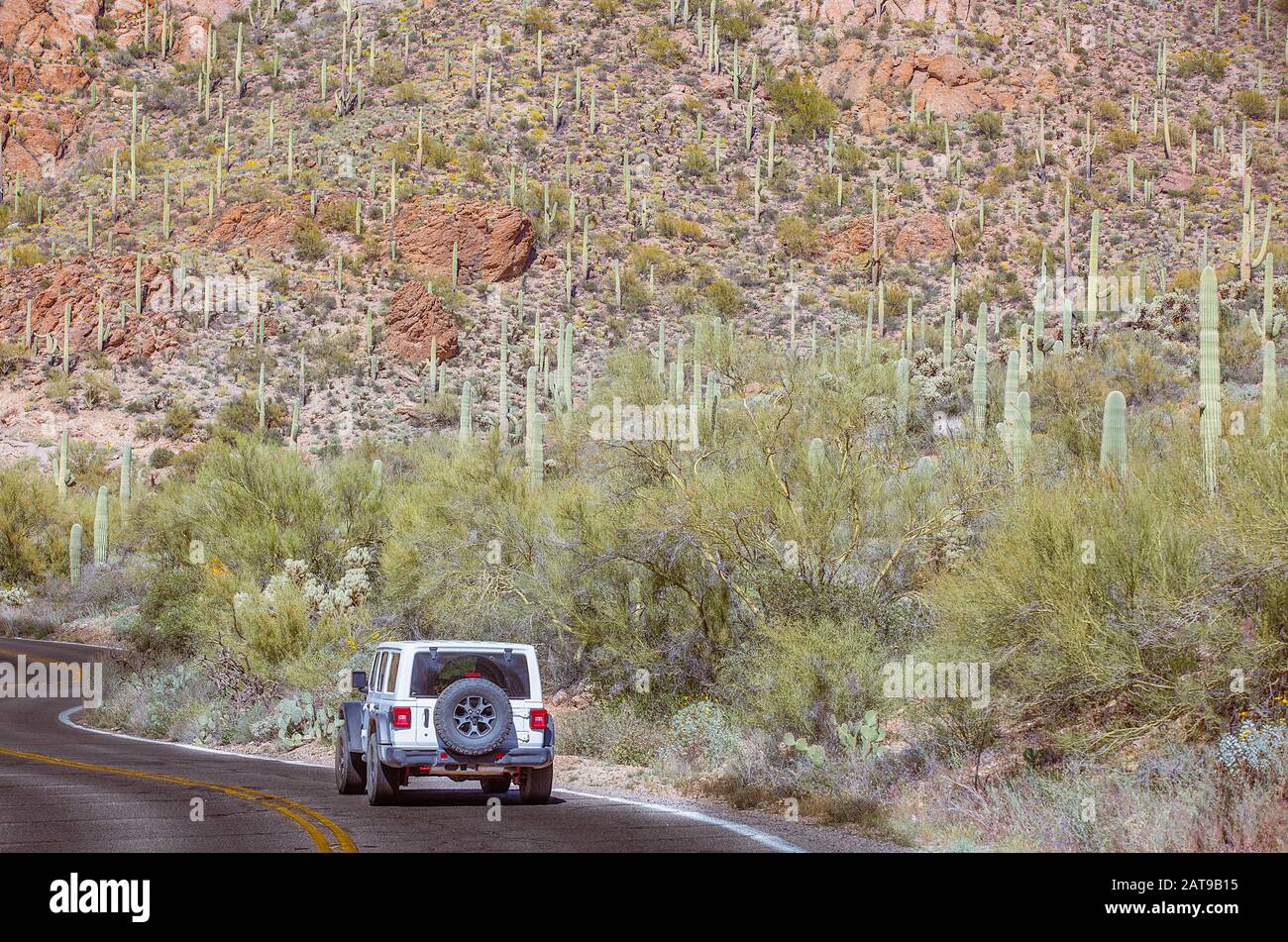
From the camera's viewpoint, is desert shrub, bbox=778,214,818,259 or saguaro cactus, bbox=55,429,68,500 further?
desert shrub, bbox=778,214,818,259

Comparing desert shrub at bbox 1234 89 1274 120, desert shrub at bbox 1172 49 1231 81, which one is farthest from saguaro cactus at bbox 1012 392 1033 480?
desert shrub at bbox 1172 49 1231 81

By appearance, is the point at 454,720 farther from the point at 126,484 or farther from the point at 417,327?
the point at 417,327

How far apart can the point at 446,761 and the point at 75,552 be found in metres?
33.6

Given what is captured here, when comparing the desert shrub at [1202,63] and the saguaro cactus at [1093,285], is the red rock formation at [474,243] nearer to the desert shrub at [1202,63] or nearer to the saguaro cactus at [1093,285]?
the saguaro cactus at [1093,285]

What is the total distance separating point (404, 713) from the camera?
11.3 metres

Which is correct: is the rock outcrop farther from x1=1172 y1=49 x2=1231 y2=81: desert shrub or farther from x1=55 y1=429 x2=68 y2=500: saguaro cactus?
x1=55 y1=429 x2=68 y2=500: saguaro cactus

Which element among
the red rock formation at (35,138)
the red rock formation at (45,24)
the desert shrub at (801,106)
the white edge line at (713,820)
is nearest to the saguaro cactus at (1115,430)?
the white edge line at (713,820)

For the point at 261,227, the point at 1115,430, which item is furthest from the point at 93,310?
the point at 1115,430

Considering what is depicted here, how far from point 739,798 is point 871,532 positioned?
15.7ft

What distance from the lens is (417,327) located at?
2018 inches

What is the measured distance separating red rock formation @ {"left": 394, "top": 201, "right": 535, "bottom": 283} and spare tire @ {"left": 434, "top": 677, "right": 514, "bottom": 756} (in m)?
44.5

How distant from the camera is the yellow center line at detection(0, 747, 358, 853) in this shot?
929 centimetres

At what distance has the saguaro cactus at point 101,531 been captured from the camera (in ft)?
129

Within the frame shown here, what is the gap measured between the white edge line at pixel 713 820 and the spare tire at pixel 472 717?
1.63m
